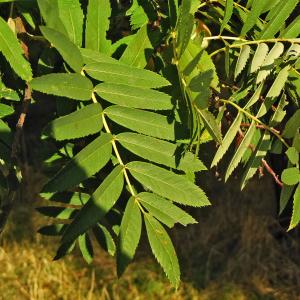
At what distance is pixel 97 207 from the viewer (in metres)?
0.90

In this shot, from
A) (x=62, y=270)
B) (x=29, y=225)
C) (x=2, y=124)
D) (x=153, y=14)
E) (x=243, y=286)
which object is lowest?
(x=29, y=225)

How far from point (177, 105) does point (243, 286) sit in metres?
2.43

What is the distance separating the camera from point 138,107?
97 cm

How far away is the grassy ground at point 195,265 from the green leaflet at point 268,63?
2138 mm

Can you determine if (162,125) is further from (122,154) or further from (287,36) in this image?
(287,36)

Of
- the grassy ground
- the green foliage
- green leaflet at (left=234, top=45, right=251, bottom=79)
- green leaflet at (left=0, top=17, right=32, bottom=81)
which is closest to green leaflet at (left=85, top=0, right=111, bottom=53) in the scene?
the green foliage

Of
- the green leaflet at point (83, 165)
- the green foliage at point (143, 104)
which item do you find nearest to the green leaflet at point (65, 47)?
the green foliage at point (143, 104)

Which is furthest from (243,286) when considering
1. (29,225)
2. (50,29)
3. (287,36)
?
(50,29)

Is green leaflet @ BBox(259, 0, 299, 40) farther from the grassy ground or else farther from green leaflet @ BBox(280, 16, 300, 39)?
the grassy ground

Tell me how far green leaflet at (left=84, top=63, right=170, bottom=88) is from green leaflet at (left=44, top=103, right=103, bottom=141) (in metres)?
0.05

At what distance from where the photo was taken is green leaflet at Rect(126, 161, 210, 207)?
0.95m

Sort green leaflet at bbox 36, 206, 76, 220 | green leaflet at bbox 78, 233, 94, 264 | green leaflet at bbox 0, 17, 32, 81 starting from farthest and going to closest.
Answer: green leaflet at bbox 78, 233, 94, 264 < green leaflet at bbox 36, 206, 76, 220 < green leaflet at bbox 0, 17, 32, 81

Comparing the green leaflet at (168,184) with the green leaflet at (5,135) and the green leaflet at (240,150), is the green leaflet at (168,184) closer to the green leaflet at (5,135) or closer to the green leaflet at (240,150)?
the green leaflet at (240,150)

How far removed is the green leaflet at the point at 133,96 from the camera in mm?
966
